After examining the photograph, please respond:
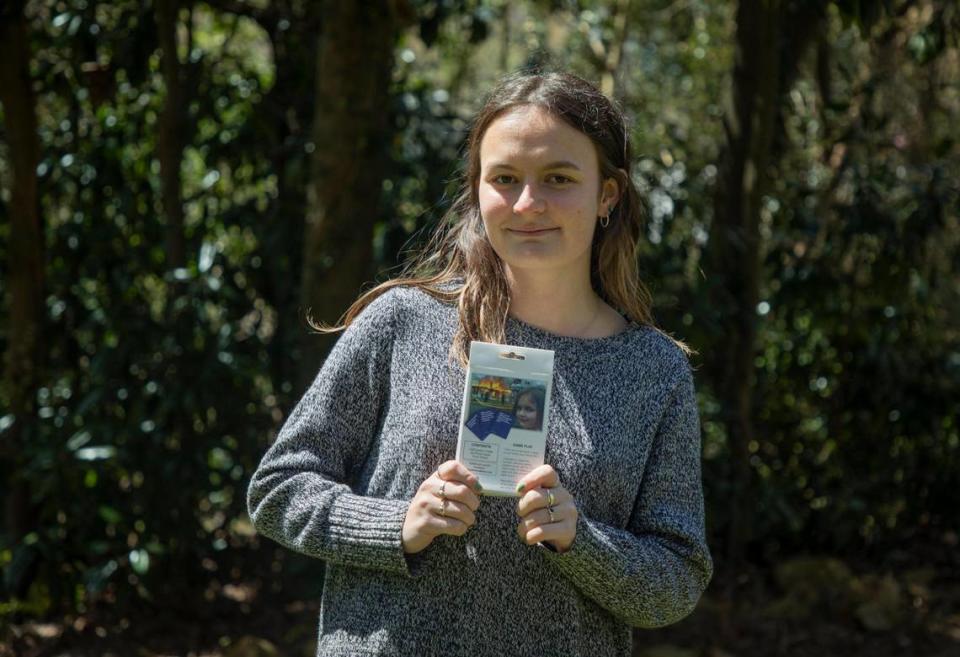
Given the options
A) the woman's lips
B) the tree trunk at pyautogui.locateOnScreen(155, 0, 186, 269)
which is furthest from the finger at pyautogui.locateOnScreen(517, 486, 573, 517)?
the tree trunk at pyautogui.locateOnScreen(155, 0, 186, 269)

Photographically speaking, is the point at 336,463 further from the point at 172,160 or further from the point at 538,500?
the point at 172,160

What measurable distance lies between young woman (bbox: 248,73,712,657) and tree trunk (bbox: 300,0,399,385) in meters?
2.09

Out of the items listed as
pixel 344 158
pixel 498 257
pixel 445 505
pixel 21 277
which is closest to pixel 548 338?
pixel 498 257

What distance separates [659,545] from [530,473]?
1.01 feet

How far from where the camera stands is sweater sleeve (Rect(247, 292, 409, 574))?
1949mm

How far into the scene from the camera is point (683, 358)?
2125mm

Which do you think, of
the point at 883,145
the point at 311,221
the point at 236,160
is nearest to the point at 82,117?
the point at 236,160

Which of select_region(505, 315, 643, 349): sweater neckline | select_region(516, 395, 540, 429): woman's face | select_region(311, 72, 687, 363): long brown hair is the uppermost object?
select_region(311, 72, 687, 363): long brown hair

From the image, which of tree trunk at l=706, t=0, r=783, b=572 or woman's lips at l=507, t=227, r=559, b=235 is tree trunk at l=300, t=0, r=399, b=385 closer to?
tree trunk at l=706, t=0, r=783, b=572

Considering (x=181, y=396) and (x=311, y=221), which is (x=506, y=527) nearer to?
(x=311, y=221)

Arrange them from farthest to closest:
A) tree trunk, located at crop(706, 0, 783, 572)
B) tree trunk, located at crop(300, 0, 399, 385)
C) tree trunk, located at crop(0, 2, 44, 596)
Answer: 1. tree trunk, located at crop(706, 0, 783, 572)
2. tree trunk, located at crop(0, 2, 44, 596)
3. tree trunk, located at crop(300, 0, 399, 385)

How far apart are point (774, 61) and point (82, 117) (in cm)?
303

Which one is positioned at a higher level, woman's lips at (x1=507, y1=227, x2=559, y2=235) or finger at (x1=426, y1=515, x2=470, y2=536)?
woman's lips at (x1=507, y1=227, x2=559, y2=235)

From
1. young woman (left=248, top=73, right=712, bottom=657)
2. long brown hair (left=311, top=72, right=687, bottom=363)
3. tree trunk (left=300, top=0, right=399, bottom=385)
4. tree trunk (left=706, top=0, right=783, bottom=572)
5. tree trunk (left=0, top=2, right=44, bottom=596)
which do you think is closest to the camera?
young woman (left=248, top=73, right=712, bottom=657)
